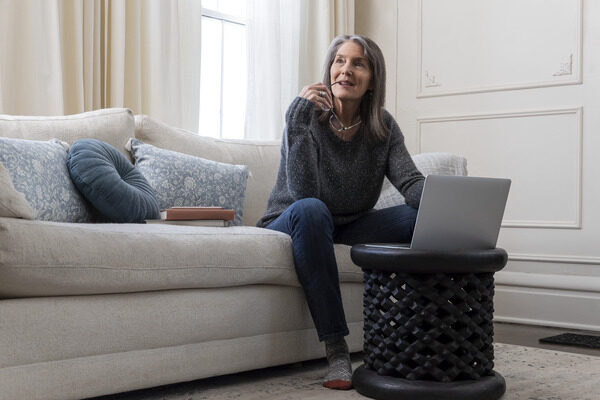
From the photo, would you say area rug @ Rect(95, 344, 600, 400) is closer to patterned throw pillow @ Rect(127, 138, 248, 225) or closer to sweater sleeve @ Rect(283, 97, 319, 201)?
sweater sleeve @ Rect(283, 97, 319, 201)

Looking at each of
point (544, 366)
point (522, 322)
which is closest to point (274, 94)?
point (522, 322)

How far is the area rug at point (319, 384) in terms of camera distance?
1.90 metres

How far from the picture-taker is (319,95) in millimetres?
2340

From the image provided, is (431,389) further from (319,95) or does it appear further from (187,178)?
(187,178)

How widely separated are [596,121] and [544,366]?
1554mm

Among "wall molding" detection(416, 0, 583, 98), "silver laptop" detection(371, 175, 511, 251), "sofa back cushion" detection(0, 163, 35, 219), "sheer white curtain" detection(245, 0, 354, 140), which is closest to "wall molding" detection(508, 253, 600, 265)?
"wall molding" detection(416, 0, 583, 98)

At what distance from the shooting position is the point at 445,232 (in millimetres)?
1877

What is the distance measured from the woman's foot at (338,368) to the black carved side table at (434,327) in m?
0.09

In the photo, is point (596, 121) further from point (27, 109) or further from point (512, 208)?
point (27, 109)

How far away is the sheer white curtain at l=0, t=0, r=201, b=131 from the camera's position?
9.09ft

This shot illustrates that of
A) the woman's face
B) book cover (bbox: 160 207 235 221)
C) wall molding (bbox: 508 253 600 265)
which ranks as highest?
the woman's face

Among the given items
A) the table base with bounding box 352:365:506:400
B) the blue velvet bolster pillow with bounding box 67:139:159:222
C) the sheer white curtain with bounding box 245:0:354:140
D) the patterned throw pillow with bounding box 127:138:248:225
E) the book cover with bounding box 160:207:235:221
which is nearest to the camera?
the table base with bounding box 352:365:506:400

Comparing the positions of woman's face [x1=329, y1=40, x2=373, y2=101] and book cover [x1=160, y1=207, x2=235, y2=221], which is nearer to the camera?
book cover [x1=160, y1=207, x2=235, y2=221]

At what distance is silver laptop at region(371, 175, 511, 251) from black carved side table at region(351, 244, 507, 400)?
74mm
